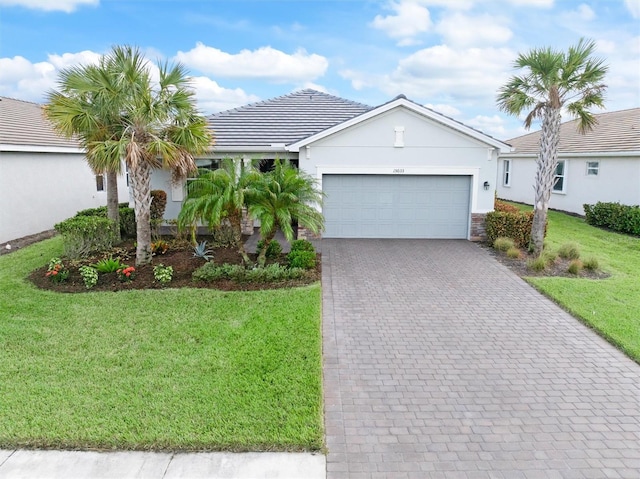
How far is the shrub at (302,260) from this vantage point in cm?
1062

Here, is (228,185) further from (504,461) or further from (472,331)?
(504,461)

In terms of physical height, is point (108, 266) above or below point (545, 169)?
below

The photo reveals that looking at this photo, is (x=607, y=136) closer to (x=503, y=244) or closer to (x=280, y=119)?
(x=503, y=244)

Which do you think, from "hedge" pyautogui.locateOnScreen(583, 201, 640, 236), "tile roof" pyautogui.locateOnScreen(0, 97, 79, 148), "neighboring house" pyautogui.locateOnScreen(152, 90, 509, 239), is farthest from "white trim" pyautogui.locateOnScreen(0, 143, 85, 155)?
"hedge" pyautogui.locateOnScreen(583, 201, 640, 236)

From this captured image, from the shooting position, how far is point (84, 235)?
11.4m

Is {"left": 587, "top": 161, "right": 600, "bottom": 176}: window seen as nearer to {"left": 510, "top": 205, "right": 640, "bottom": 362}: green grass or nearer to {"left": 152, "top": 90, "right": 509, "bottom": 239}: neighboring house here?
{"left": 510, "top": 205, "right": 640, "bottom": 362}: green grass

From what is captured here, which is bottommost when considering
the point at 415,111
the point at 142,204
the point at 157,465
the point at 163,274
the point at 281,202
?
the point at 157,465

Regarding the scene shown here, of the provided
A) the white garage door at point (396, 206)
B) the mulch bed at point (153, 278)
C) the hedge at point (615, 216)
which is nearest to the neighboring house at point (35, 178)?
the mulch bed at point (153, 278)

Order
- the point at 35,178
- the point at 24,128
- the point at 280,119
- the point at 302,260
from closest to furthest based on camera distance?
1. the point at 302,260
2. the point at 35,178
3. the point at 24,128
4. the point at 280,119

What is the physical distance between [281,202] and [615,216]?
1401 cm

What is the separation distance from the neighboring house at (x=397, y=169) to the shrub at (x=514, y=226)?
743 millimetres

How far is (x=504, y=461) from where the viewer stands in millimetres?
4234

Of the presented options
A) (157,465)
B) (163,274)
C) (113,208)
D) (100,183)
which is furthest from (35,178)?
(157,465)

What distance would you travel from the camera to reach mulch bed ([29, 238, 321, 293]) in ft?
31.3
